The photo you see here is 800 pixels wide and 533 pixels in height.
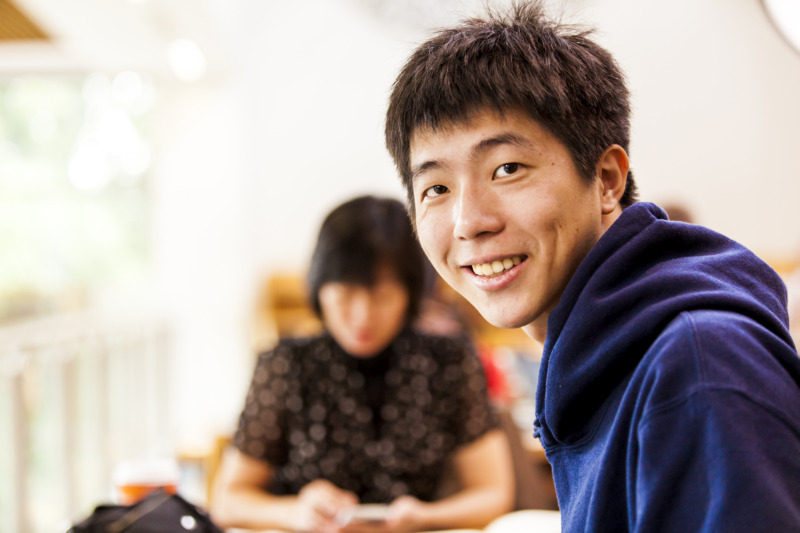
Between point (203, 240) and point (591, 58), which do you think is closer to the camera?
point (591, 58)

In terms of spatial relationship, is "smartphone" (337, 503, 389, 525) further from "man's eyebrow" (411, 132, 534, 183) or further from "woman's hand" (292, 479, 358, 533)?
"man's eyebrow" (411, 132, 534, 183)

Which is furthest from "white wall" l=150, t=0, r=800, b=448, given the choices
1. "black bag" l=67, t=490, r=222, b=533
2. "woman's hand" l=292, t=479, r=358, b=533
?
"black bag" l=67, t=490, r=222, b=533

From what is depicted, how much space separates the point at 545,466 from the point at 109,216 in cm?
270

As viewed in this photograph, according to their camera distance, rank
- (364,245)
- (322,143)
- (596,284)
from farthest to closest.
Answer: (322,143)
(364,245)
(596,284)

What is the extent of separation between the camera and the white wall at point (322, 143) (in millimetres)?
3951

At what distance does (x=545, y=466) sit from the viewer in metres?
2.35

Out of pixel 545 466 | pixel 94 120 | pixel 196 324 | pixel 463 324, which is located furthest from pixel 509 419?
pixel 94 120

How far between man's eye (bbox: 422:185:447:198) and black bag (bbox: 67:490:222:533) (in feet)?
2.26

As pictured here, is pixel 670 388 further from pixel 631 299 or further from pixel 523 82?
pixel 523 82

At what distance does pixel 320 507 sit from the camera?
140 cm

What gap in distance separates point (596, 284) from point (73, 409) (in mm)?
2561

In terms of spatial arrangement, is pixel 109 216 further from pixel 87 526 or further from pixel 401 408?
pixel 87 526

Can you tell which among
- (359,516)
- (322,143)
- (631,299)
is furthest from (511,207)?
(322,143)

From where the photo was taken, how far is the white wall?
3.95 meters
